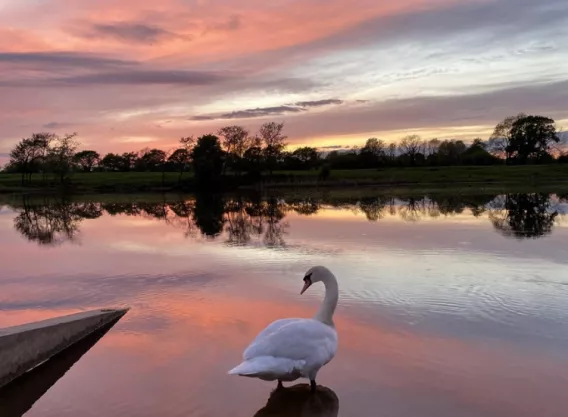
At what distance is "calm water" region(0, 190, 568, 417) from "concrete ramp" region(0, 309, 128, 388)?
1.20 ft

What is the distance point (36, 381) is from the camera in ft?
23.6

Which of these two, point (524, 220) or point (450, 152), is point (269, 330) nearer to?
point (524, 220)

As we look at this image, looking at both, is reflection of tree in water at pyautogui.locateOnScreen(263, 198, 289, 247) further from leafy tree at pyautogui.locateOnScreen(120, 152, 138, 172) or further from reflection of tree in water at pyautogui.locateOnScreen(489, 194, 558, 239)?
leafy tree at pyautogui.locateOnScreen(120, 152, 138, 172)

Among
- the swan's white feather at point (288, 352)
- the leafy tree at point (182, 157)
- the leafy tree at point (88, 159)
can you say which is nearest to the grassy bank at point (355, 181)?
the leafy tree at point (182, 157)

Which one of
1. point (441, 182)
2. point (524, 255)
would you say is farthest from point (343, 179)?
point (524, 255)

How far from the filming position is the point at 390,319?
352 inches

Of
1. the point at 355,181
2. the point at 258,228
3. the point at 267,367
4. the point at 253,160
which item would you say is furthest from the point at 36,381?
the point at 253,160

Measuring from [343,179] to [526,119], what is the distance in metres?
52.0

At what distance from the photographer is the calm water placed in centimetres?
633

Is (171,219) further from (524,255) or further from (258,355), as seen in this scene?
(258,355)

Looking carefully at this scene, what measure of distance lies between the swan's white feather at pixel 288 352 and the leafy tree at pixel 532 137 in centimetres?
10825

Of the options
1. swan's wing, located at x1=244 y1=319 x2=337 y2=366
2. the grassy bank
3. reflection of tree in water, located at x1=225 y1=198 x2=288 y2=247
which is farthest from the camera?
the grassy bank

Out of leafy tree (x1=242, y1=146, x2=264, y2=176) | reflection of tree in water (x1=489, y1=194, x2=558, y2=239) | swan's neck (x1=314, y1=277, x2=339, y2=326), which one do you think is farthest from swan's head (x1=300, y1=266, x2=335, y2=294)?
leafy tree (x1=242, y1=146, x2=264, y2=176)

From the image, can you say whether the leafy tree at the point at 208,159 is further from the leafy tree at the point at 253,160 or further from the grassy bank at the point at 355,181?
the leafy tree at the point at 253,160
